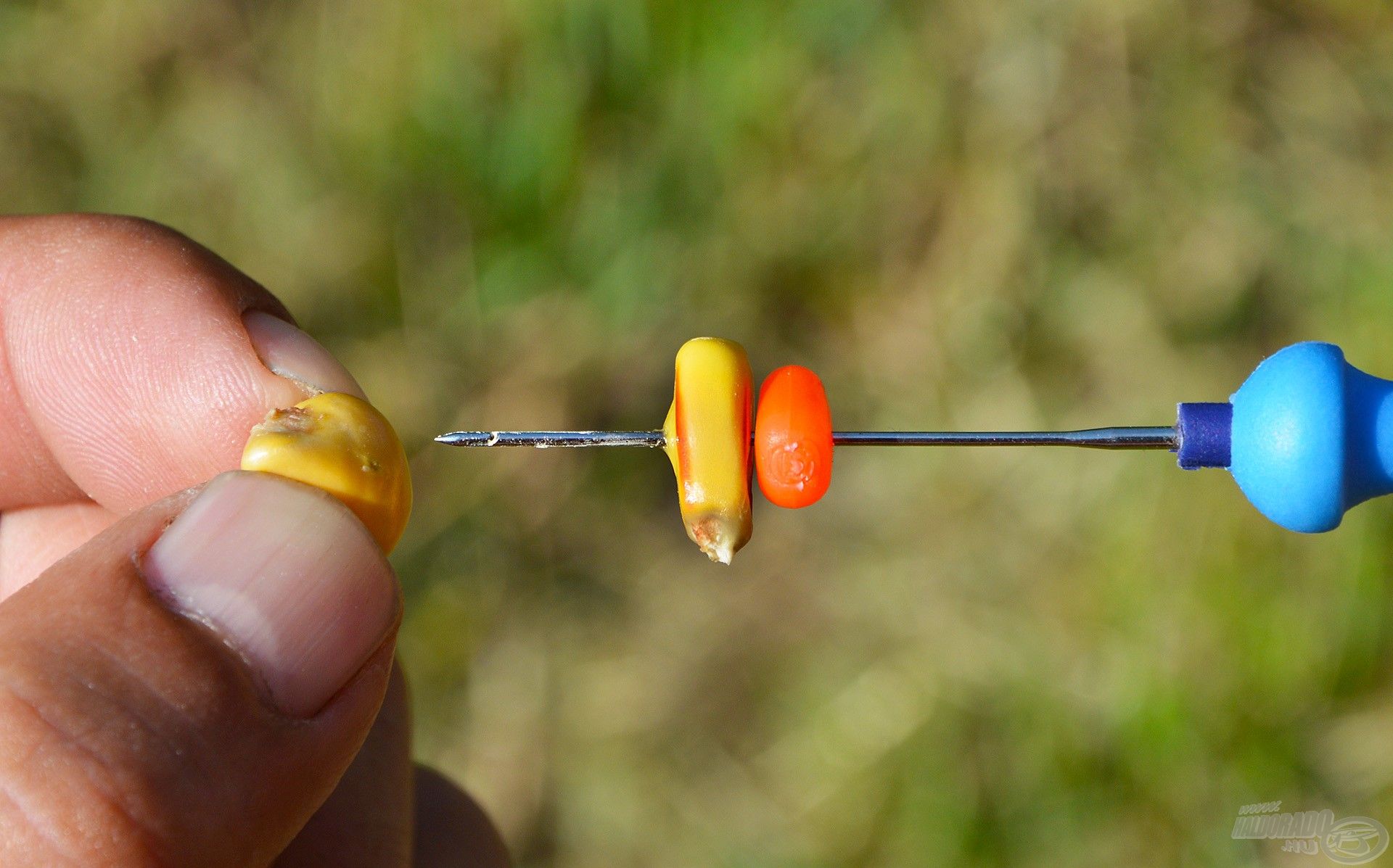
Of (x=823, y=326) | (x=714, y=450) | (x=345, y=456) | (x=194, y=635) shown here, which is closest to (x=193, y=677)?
(x=194, y=635)

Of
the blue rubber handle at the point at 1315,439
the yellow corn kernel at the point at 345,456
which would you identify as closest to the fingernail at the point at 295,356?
the yellow corn kernel at the point at 345,456

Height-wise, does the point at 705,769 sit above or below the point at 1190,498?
below

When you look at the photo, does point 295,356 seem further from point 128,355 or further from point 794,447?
point 794,447

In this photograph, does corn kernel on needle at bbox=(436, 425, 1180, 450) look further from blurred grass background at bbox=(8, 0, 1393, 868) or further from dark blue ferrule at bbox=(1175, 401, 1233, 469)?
blurred grass background at bbox=(8, 0, 1393, 868)

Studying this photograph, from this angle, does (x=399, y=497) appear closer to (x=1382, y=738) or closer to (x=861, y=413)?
(x=861, y=413)

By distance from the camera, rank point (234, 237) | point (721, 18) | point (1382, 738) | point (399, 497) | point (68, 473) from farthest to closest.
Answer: point (234, 237) < point (721, 18) < point (1382, 738) < point (68, 473) < point (399, 497)

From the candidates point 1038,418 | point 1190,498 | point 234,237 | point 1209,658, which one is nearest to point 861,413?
point 1038,418
